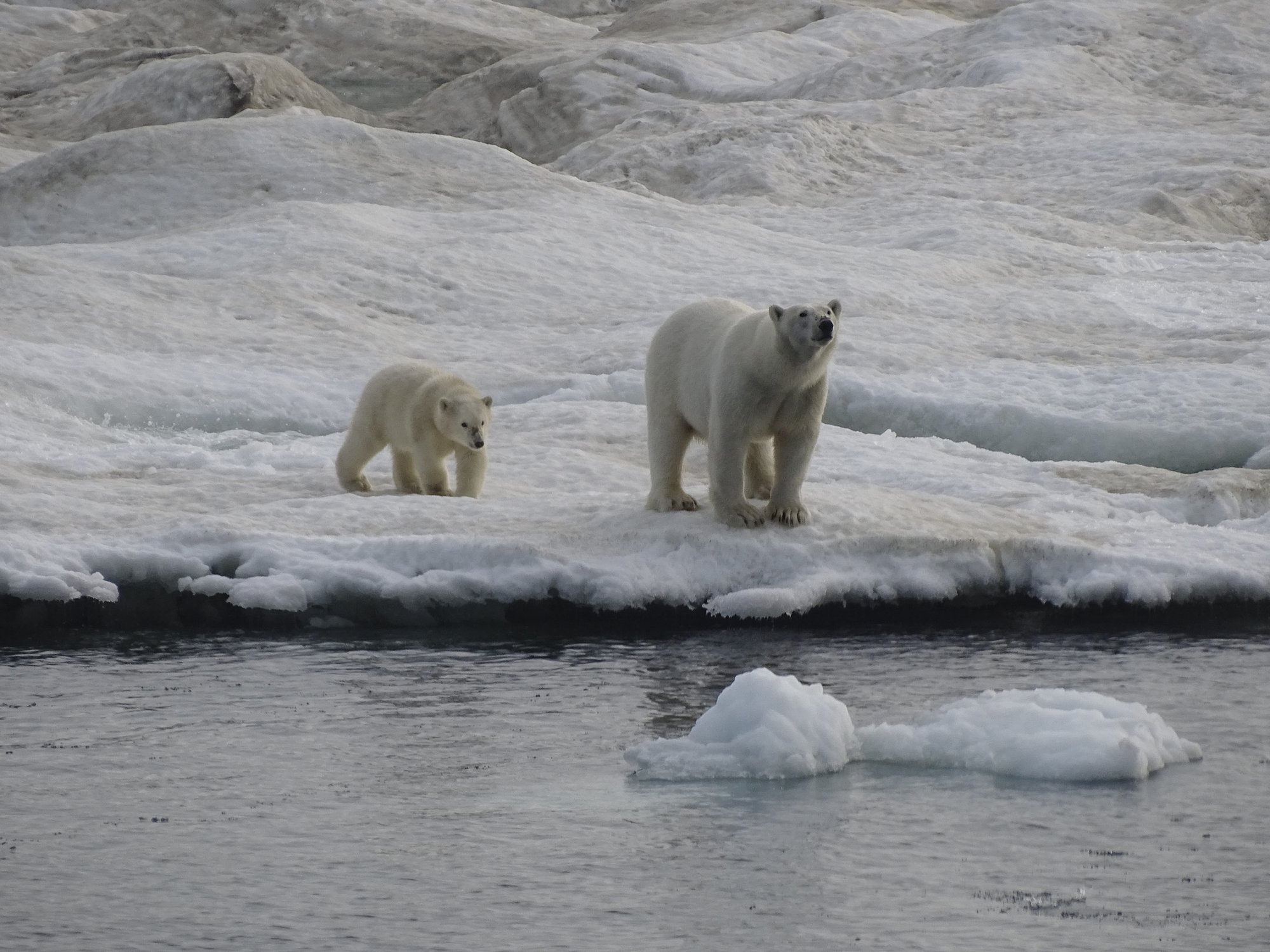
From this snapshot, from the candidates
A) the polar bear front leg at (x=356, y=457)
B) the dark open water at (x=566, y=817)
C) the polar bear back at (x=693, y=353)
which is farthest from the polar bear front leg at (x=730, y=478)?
the polar bear front leg at (x=356, y=457)

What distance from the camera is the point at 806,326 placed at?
31.4ft

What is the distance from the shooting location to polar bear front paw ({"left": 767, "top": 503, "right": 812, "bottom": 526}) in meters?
10.4

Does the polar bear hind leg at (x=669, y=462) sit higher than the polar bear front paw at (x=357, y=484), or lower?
higher

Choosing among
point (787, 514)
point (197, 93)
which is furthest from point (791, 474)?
point (197, 93)

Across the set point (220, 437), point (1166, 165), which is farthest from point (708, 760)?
point (1166, 165)

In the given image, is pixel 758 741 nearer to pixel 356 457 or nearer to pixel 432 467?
pixel 432 467

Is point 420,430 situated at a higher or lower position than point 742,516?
higher

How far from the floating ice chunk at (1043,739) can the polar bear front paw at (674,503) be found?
3.28m

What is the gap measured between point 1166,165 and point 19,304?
17.5m

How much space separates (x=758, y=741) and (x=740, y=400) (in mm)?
2999

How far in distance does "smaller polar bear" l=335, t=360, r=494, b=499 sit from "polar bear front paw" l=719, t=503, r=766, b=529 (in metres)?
1.81

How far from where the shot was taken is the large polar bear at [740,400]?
32.1ft

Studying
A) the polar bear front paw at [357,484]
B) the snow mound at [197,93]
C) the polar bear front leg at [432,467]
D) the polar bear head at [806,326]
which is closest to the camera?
the polar bear head at [806,326]

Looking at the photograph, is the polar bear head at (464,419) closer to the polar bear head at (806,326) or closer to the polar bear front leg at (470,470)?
the polar bear front leg at (470,470)
